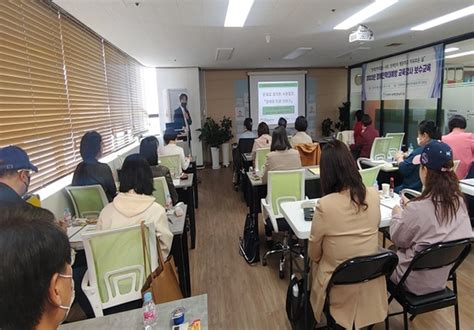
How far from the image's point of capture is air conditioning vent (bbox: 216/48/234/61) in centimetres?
564

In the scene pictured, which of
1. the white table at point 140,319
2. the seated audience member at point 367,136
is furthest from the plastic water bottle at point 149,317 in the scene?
the seated audience member at point 367,136

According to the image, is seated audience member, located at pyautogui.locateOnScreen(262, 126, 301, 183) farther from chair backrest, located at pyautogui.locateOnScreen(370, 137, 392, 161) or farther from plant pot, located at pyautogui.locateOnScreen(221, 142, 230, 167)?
plant pot, located at pyautogui.locateOnScreen(221, 142, 230, 167)

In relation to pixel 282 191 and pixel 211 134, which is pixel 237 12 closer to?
pixel 282 191

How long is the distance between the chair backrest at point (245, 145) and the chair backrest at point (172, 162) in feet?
6.25

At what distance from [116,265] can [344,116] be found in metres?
8.59

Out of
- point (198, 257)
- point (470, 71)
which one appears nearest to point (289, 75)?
point (470, 71)

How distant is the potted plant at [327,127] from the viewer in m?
9.12

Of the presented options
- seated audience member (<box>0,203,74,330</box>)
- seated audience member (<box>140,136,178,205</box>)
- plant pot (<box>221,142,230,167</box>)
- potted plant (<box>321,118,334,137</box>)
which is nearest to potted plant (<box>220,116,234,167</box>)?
plant pot (<box>221,142,230,167</box>)

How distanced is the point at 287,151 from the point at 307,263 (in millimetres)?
1609

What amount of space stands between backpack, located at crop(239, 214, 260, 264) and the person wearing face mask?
4693 millimetres

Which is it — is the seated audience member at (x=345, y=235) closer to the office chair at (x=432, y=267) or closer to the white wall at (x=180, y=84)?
the office chair at (x=432, y=267)

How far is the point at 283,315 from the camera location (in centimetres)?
232

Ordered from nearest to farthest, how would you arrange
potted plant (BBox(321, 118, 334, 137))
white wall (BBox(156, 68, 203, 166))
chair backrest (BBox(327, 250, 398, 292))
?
chair backrest (BBox(327, 250, 398, 292)) → white wall (BBox(156, 68, 203, 166)) → potted plant (BBox(321, 118, 334, 137))

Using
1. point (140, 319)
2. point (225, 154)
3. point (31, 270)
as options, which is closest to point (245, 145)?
point (225, 154)
